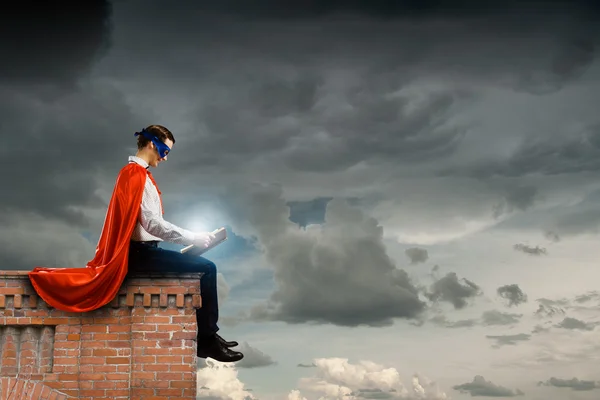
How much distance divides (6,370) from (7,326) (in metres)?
0.55

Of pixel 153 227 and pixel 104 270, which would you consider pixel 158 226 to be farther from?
pixel 104 270

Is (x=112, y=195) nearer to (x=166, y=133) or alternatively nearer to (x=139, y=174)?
(x=139, y=174)

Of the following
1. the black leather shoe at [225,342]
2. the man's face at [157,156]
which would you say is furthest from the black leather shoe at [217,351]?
the man's face at [157,156]

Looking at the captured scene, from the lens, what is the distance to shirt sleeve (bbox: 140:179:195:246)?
32.1 feet

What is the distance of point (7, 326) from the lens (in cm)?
985

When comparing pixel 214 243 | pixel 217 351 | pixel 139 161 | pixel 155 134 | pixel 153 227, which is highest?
pixel 155 134

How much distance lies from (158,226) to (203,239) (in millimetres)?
604

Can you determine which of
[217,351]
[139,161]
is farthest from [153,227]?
[217,351]

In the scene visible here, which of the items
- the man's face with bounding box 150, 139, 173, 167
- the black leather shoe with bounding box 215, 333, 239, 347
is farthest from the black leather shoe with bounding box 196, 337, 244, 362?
the man's face with bounding box 150, 139, 173, 167

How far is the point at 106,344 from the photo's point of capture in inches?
385

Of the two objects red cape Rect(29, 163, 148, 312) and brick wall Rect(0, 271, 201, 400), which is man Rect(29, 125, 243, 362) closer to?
red cape Rect(29, 163, 148, 312)

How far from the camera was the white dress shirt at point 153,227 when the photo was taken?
9.80 m

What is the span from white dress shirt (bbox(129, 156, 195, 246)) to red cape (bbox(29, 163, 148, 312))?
9cm

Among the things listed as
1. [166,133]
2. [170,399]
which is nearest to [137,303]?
[170,399]
